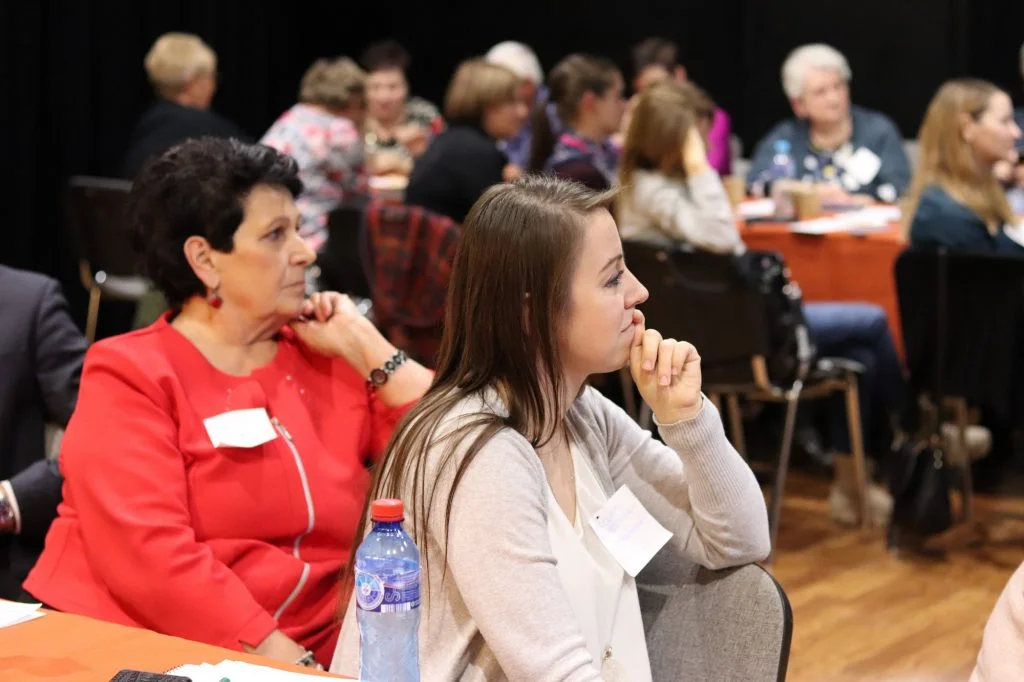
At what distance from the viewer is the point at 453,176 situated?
5.03 m

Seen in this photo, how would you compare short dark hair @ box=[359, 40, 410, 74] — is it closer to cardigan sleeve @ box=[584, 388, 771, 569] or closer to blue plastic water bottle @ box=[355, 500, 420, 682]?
cardigan sleeve @ box=[584, 388, 771, 569]

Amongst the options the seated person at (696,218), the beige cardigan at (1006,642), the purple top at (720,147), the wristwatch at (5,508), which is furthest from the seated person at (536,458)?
the purple top at (720,147)

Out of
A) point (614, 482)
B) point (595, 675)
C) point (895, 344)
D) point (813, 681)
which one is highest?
point (614, 482)

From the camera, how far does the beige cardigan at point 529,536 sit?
161cm

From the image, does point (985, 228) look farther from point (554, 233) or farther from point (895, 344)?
point (554, 233)

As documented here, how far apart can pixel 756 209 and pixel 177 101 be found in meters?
2.71

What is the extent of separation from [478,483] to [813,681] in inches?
75.8

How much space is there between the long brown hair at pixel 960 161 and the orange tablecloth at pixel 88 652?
3.50m

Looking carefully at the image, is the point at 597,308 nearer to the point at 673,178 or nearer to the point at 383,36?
the point at 673,178

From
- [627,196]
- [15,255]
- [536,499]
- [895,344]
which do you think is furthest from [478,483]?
[15,255]

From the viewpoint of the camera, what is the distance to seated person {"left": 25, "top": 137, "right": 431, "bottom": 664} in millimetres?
2068

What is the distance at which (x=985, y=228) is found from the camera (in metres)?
4.51

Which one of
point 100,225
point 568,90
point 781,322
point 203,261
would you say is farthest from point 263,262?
point 100,225

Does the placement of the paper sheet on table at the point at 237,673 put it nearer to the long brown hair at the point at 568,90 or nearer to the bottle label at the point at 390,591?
the bottle label at the point at 390,591
